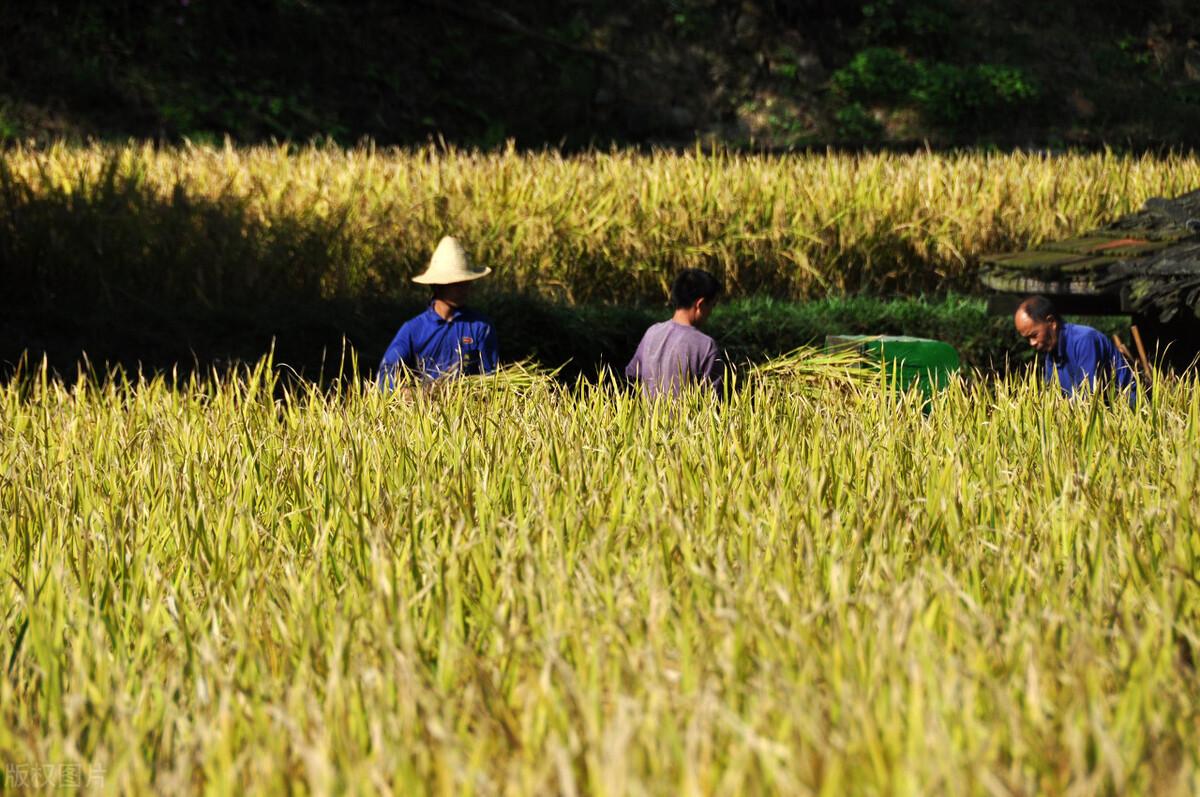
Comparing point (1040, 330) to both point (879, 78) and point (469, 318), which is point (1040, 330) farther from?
point (879, 78)

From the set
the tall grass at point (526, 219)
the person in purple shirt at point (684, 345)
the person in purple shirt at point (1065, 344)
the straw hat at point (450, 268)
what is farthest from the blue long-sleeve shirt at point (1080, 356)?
the tall grass at point (526, 219)

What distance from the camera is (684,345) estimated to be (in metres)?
5.88

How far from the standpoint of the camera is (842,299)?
475 inches

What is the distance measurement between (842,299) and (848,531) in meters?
8.84

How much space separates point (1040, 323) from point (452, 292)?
2542 mm

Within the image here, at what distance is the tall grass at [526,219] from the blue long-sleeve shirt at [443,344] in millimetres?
4217

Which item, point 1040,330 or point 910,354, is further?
point 1040,330

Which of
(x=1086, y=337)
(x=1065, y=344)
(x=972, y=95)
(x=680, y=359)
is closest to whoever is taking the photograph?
(x=680, y=359)

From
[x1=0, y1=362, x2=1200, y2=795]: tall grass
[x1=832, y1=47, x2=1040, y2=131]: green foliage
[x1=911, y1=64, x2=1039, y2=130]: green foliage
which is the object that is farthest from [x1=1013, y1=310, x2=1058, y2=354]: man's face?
[x1=911, y1=64, x2=1039, y2=130]: green foliage

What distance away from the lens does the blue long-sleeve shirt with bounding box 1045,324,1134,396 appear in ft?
21.1

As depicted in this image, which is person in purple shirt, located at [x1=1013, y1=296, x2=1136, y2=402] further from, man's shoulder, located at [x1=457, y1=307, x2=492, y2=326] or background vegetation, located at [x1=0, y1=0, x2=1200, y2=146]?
background vegetation, located at [x1=0, y1=0, x2=1200, y2=146]

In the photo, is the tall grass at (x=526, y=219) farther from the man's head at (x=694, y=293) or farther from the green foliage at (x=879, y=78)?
the green foliage at (x=879, y=78)

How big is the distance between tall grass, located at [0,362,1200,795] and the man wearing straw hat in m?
1.35

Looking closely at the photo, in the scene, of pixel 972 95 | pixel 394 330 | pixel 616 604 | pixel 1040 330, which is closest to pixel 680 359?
pixel 1040 330
